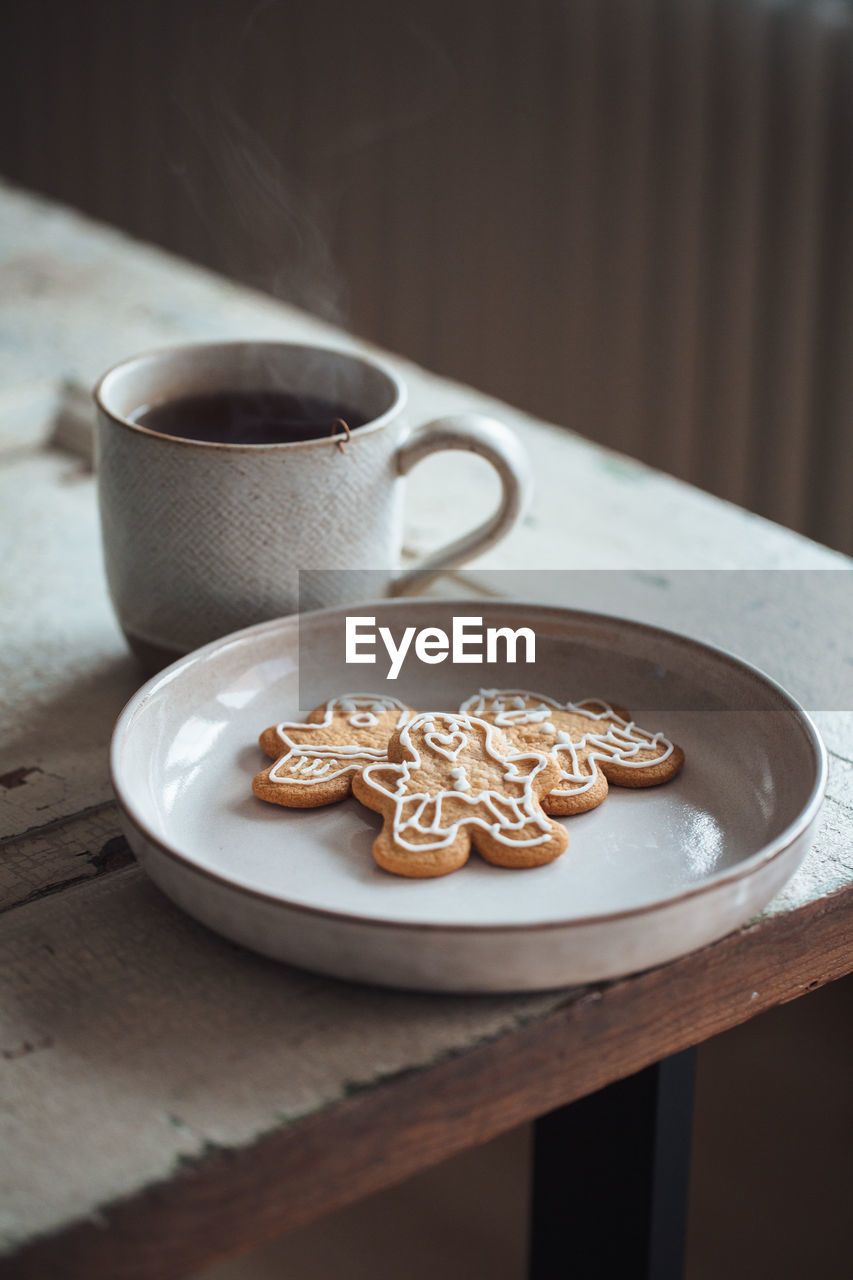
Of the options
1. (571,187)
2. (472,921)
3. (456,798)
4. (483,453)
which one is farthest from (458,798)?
(571,187)

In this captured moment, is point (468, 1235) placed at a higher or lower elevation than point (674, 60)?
lower

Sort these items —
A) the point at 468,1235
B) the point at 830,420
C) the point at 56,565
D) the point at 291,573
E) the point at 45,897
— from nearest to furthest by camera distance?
the point at 45,897 → the point at 291,573 → the point at 56,565 → the point at 468,1235 → the point at 830,420

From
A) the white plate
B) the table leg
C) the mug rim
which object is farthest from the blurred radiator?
the table leg

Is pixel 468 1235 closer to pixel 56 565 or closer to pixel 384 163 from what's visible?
pixel 56 565

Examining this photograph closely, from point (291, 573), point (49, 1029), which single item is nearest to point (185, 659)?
point (291, 573)

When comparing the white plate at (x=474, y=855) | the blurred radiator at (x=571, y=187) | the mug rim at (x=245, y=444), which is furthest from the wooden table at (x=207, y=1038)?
the blurred radiator at (x=571, y=187)

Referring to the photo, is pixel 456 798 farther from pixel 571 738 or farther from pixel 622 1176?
pixel 622 1176

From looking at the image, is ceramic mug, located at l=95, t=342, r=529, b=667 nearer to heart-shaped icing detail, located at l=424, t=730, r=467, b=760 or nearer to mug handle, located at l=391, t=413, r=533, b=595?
mug handle, located at l=391, t=413, r=533, b=595
